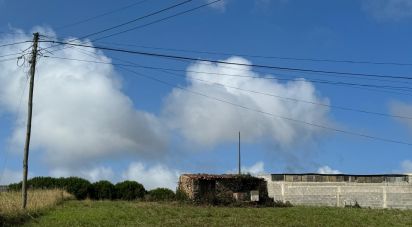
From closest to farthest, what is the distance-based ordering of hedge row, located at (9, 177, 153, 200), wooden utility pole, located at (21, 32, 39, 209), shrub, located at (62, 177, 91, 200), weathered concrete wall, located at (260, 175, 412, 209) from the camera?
wooden utility pole, located at (21, 32, 39, 209) < weathered concrete wall, located at (260, 175, 412, 209) < shrub, located at (62, 177, 91, 200) < hedge row, located at (9, 177, 153, 200)

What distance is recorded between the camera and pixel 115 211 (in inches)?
1254

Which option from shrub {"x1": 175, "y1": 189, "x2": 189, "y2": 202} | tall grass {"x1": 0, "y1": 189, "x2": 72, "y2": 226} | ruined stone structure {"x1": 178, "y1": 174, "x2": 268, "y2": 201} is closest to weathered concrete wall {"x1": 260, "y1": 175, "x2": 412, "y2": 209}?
ruined stone structure {"x1": 178, "y1": 174, "x2": 268, "y2": 201}

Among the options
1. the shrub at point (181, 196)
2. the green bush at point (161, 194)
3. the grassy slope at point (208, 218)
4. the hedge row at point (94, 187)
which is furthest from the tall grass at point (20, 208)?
the hedge row at point (94, 187)

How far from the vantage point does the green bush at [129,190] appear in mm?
54938

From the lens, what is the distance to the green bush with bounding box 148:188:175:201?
4869 cm

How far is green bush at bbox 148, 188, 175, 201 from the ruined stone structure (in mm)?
1561

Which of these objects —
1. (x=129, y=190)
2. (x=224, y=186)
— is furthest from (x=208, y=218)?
(x=129, y=190)

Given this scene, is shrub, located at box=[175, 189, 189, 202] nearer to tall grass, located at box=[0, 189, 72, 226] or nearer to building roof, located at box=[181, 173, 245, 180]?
building roof, located at box=[181, 173, 245, 180]

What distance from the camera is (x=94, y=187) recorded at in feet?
180

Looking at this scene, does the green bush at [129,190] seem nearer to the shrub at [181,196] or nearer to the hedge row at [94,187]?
the hedge row at [94,187]

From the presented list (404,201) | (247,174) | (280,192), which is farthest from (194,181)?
(404,201)

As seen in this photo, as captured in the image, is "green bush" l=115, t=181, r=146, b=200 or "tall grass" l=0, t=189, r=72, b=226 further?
"green bush" l=115, t=181, r=146, b=200

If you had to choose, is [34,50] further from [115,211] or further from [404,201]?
[404,201]

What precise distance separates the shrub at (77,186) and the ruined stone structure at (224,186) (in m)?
9.81
